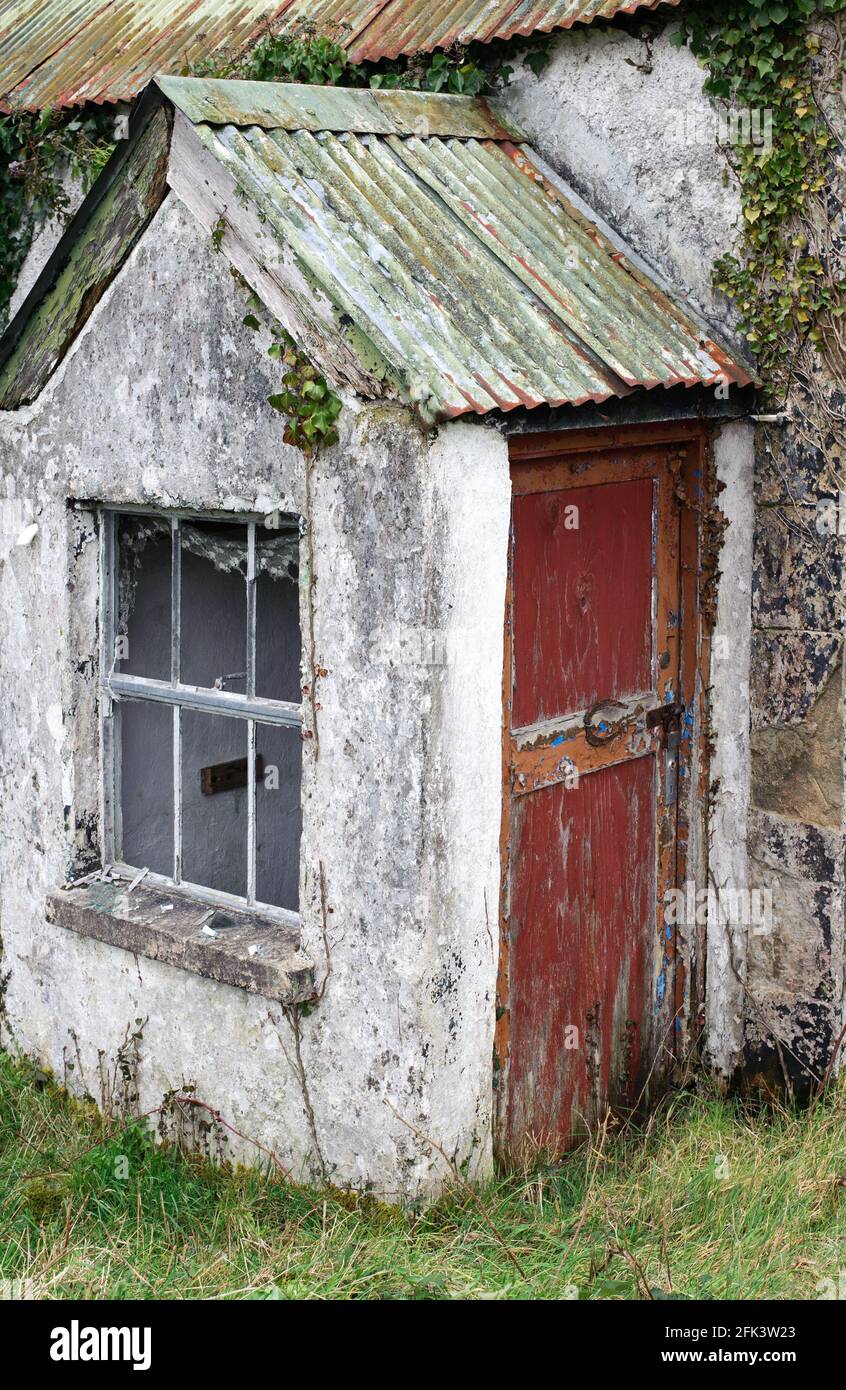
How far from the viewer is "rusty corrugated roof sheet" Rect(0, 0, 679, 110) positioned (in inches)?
203

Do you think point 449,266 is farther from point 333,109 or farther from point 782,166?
point 782,166

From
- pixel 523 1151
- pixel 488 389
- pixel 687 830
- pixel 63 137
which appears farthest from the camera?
pixel 63 137

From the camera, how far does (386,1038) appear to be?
439 cm

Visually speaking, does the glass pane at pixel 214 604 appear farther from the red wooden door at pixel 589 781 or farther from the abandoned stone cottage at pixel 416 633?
the red wooden door at pixel 589 781

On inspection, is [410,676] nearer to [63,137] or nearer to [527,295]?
[527,295]

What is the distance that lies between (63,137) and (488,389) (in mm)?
3249

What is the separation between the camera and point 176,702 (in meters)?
5.00

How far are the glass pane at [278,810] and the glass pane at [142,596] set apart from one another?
0.74 metres

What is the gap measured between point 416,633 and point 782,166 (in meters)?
2.00

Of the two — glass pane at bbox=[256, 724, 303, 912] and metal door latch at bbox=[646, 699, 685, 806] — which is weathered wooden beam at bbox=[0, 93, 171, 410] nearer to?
glass pane at bbox=[256, 724, 303, 912]

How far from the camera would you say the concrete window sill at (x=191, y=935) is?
14.9ft

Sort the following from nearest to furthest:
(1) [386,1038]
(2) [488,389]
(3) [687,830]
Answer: (2) [488,389]
(1) [386,1038]
(3) [687,830]

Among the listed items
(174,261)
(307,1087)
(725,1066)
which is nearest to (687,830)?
(725,1066)

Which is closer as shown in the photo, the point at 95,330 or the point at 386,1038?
the point at 386,1038
